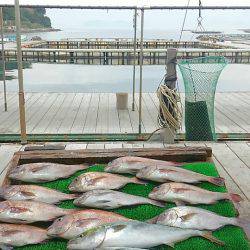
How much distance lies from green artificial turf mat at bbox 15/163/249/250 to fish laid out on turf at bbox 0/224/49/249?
37 millimetres

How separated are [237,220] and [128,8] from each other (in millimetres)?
4408

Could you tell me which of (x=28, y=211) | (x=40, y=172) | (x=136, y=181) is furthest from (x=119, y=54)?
(x=28, y=211)

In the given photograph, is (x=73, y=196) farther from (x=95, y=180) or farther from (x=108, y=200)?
(x=108, y=200)

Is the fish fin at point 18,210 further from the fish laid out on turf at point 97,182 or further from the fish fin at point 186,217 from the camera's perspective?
the fish fin at point 186,217

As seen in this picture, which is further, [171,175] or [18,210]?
[171,175]

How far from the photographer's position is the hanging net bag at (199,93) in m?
5.81

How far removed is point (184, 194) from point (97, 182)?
689mm

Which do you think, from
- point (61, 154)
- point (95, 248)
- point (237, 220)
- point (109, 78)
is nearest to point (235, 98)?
point (109, 78)

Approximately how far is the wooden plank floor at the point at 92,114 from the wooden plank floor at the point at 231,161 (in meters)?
2.11

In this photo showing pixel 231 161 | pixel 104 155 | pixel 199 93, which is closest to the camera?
pixel 104 155

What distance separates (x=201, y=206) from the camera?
3.04 meters

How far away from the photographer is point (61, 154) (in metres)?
4.07

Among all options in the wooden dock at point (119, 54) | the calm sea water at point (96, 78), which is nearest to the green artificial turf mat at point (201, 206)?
the wooden dock at point (119, 54)

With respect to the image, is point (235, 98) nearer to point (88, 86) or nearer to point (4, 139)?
point (88, 86)
